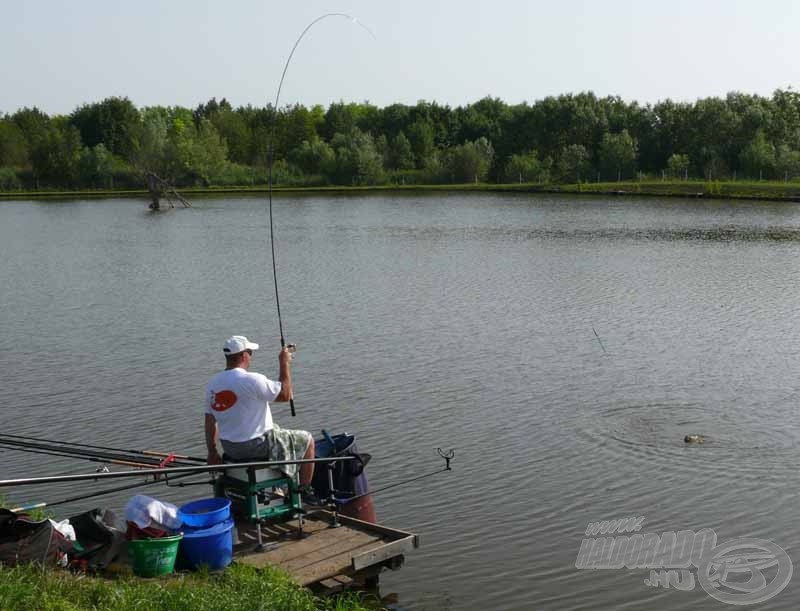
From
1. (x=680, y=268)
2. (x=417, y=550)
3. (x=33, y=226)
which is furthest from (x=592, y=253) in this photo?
(x=33, y=226)

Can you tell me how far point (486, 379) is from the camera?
653 inches

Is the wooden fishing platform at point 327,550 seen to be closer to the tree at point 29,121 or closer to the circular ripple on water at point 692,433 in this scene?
the circular ripple on water at point 692,433

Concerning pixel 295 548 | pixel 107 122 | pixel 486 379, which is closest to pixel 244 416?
pixel 295 548

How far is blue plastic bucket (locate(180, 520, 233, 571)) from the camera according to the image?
7.44 m

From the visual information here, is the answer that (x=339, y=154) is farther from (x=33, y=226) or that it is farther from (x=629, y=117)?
(x=33, y=226)

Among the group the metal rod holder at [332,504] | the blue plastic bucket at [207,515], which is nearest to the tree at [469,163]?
the metal rod holder at [332,504]

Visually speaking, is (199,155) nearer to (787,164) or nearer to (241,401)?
(787,164)

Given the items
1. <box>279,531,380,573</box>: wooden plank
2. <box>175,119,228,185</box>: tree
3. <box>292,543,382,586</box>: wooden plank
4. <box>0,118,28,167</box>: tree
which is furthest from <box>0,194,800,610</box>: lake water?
<box>0,118,28,167</box>: tree

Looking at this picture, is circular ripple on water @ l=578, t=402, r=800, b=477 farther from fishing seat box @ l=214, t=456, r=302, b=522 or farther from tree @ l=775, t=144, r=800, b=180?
tree @ l=775, t=144, r=800, b=180

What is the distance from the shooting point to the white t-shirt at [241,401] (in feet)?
26.7

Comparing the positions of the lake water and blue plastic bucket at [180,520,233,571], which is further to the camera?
the lake water

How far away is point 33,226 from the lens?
5591cm

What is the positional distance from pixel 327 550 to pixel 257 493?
0.77 meters

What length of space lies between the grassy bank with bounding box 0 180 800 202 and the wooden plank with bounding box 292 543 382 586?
65.1 m
